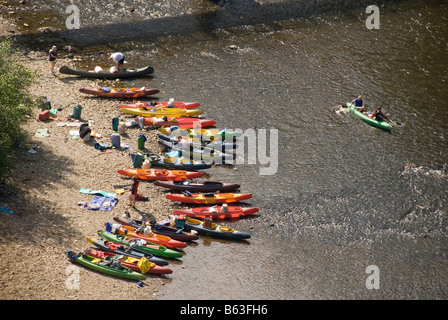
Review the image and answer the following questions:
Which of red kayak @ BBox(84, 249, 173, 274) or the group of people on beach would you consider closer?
red kayak @ BBox(84, 249, 173, 274)

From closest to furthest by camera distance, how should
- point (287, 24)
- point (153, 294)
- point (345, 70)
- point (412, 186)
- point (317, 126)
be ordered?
point (153, 294) → point (412, 186) → point (317, 126) → point (345, 70) → point (287, 24)

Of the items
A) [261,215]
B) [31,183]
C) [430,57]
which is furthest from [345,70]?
[31,183]

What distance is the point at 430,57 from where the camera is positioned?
42.0 metres

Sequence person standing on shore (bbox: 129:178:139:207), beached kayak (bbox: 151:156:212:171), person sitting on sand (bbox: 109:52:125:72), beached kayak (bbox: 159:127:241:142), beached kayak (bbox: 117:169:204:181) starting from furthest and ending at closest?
person sitting on sand (bbox: 109:52:125:72) → beached kayak (bbox: 159:127:241:142) → beached kayak (bbox: 151:156:212:171) → beached kayak (bbox: 117:169:204:181) → person standing on shore (bbox: 129:178:139:207)

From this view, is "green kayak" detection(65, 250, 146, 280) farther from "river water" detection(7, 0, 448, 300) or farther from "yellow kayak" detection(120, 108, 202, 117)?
"yellow kayak" detection(120, 108, 202, 117)

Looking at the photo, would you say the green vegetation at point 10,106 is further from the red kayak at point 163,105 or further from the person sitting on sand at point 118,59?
the person sitting on sand at point 118,59

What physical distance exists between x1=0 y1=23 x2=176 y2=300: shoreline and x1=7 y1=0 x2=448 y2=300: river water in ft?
9.95

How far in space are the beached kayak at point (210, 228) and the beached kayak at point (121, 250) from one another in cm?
211

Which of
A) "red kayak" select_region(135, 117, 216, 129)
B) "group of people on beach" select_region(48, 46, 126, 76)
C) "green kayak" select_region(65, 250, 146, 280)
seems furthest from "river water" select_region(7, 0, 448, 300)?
"group of people on beach" select_region(48, 46, 126, 76)

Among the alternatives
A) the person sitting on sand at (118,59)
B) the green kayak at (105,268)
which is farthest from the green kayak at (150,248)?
the person sitting on sand at (118,59)

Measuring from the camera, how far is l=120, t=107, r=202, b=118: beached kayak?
112ft

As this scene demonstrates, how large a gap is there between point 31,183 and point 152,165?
20.5 ft

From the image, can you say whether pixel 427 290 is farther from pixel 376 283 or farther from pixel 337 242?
pixel 337 242

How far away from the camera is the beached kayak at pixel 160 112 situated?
34219mm
